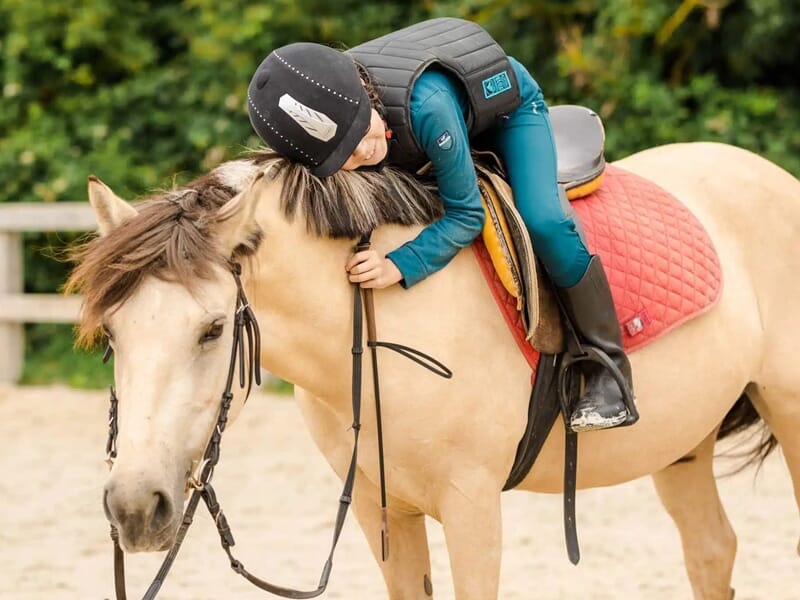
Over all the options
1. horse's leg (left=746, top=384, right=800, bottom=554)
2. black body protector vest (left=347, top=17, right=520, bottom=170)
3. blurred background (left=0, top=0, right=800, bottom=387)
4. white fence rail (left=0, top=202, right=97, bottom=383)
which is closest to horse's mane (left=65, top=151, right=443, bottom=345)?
black body protector vest (left=347, top=17, right=520, bottom=170)

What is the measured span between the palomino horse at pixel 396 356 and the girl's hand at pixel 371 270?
0.12ft

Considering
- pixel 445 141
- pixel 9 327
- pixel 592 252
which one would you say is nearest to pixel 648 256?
pixel 592 252

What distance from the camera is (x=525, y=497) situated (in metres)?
5.69

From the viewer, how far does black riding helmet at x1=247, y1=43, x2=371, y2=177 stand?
2.56 m

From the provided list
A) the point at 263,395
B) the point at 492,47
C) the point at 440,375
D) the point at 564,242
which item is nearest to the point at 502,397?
the point at 440,375

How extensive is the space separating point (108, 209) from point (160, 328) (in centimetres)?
34

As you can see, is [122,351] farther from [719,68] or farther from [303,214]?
[719,68]

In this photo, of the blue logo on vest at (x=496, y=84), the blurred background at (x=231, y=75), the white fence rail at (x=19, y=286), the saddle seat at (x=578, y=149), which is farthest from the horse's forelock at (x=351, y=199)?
the white fence rail at (x=19, y=286)

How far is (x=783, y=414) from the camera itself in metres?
3.50

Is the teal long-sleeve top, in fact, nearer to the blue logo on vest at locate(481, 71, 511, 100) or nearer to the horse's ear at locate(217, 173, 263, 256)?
the blue logo on vest at locate(481, 71, 511, 100)

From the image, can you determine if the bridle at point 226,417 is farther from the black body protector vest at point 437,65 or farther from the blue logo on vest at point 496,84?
the blue logo on vest at point 496,84

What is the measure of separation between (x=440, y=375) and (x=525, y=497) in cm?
308

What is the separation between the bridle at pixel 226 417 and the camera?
96.3 inches

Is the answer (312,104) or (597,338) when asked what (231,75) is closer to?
(597,338)
